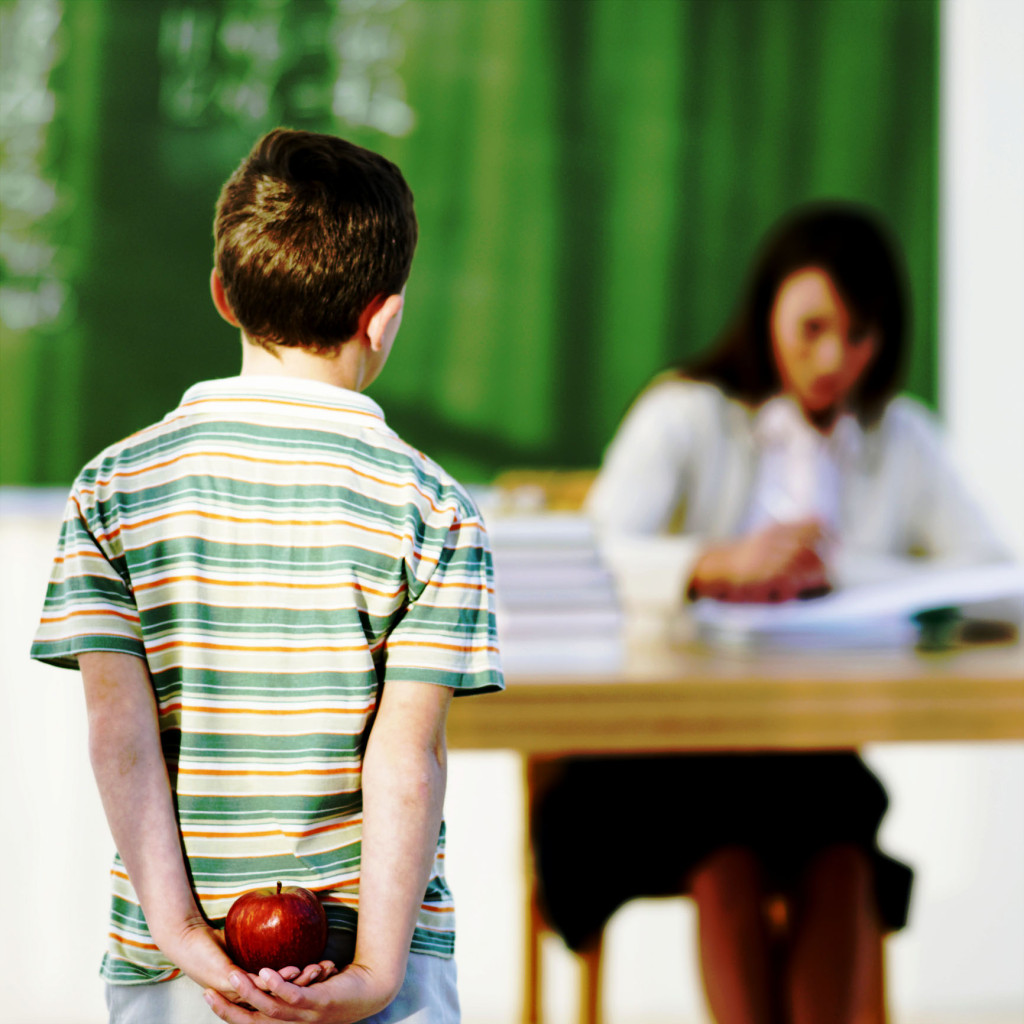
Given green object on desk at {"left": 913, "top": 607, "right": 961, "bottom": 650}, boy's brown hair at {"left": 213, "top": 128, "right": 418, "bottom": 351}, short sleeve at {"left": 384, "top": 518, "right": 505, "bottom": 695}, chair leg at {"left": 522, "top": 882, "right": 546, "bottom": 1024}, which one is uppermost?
boy's brown hair at {"left": 213, "top": 128, "right": 418, "bottom": 351}

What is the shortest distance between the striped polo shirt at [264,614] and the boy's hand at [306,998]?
0.14ft

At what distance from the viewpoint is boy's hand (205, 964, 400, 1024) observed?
54 centimetres

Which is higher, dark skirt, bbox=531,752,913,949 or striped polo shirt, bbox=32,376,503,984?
striped polo shirt, bbox=32,376,503,984

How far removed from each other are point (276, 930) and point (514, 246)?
1.86 meters

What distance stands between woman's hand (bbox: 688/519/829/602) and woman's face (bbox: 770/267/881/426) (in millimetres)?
462

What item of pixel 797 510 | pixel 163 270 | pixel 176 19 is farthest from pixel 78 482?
pixel 176 19

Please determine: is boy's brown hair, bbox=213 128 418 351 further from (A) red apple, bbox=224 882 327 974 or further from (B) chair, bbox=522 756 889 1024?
(B) chair, bbox=522 756 889 1024

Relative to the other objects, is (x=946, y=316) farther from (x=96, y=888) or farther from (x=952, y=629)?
(x=96, y=888)

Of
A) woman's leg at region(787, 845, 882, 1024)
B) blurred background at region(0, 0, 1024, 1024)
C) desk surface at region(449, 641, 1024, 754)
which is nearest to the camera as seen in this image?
desk surface at region(449, 641, 1024, 754)

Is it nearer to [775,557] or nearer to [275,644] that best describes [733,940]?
[775,557]

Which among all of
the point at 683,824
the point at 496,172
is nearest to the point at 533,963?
the point at 683,824

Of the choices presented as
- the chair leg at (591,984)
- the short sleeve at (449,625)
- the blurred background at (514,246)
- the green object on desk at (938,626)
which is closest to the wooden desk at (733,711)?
the green object on desk at (938,626)

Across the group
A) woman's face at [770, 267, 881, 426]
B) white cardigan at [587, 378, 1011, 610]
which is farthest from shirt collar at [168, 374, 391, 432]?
woman's face at [770, 267, 881, 426]

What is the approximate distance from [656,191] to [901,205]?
0.53m
